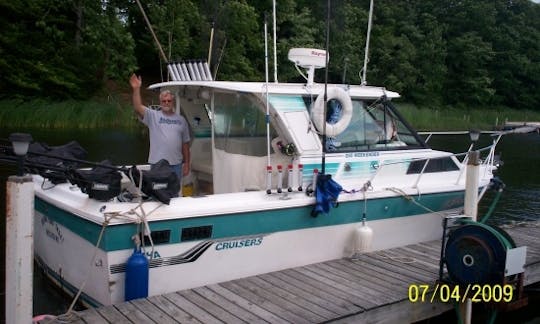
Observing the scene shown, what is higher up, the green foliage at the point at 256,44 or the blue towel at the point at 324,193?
the green foliage at the point at 256,44

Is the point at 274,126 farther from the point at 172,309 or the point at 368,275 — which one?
the point at 172,309

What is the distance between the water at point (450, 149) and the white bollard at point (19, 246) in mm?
1812

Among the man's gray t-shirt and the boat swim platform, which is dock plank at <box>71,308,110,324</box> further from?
the man's gray t-shirt

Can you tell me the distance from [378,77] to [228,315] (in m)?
36.2

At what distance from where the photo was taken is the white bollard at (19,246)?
3.92 m

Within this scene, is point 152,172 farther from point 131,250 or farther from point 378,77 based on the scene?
point 378,77

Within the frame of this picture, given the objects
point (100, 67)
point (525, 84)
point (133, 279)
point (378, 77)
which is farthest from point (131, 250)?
point (525, 84)

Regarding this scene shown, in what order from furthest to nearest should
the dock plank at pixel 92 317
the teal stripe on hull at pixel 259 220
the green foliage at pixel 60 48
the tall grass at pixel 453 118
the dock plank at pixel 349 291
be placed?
the tall grass at pixel 453 118 < the green foliage at pixel 60 48 < the dock plank at pixel 349 291 < the teal stripe on hull at pixel 259 220 < the dock plank at pixel 92 317

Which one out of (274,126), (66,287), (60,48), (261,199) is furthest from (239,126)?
(60,48)

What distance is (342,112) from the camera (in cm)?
636

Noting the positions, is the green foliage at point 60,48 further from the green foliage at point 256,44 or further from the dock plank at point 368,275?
the dock plank at point 368,275

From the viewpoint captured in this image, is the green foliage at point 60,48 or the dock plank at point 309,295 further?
the green foliage at point 60,48

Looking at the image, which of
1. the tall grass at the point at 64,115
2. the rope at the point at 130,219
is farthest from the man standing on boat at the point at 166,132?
the tall grass at the point at 64,115

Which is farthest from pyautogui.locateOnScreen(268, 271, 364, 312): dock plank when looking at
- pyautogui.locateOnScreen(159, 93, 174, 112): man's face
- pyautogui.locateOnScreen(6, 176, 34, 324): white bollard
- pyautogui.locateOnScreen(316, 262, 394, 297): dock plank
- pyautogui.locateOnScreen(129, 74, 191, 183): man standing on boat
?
pyautogui.locateOnScreen(6, 176, 34, 324): white bollard
